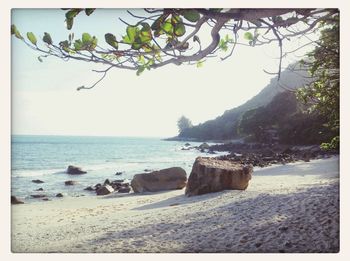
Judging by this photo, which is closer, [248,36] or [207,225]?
[248,36]

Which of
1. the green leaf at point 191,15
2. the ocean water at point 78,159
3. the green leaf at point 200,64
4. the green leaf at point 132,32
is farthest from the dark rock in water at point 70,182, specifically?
the green leaf at point 191,15

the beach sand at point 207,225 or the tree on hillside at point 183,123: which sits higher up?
the tree on hillside at point 183,123

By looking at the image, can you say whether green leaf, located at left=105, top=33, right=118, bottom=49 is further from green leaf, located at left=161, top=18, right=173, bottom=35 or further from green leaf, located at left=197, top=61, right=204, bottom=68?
green leaf, located at left=197, top=61, right=204, bottom=68

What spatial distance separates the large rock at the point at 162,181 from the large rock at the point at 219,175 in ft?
2.35

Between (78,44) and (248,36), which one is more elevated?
(248,36)

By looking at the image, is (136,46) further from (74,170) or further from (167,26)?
(74,170)

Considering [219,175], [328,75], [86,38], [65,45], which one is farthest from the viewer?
[219,175]

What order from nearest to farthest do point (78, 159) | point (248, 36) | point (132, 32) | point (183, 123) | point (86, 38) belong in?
1. point (132, 32)
2. point (86, 38)
3. point (248, 36)
4. point (183, 123)
5. point (78, 159)

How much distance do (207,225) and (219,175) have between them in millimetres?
1731

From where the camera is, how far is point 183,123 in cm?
355

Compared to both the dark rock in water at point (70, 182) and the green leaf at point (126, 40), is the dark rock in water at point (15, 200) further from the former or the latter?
the green leaf at point (126, 40)

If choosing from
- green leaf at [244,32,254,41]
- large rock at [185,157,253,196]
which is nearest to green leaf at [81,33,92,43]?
green leaf at [244,32,254,41]

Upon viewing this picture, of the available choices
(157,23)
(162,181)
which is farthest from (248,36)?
(162,181)

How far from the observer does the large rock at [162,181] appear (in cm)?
573
